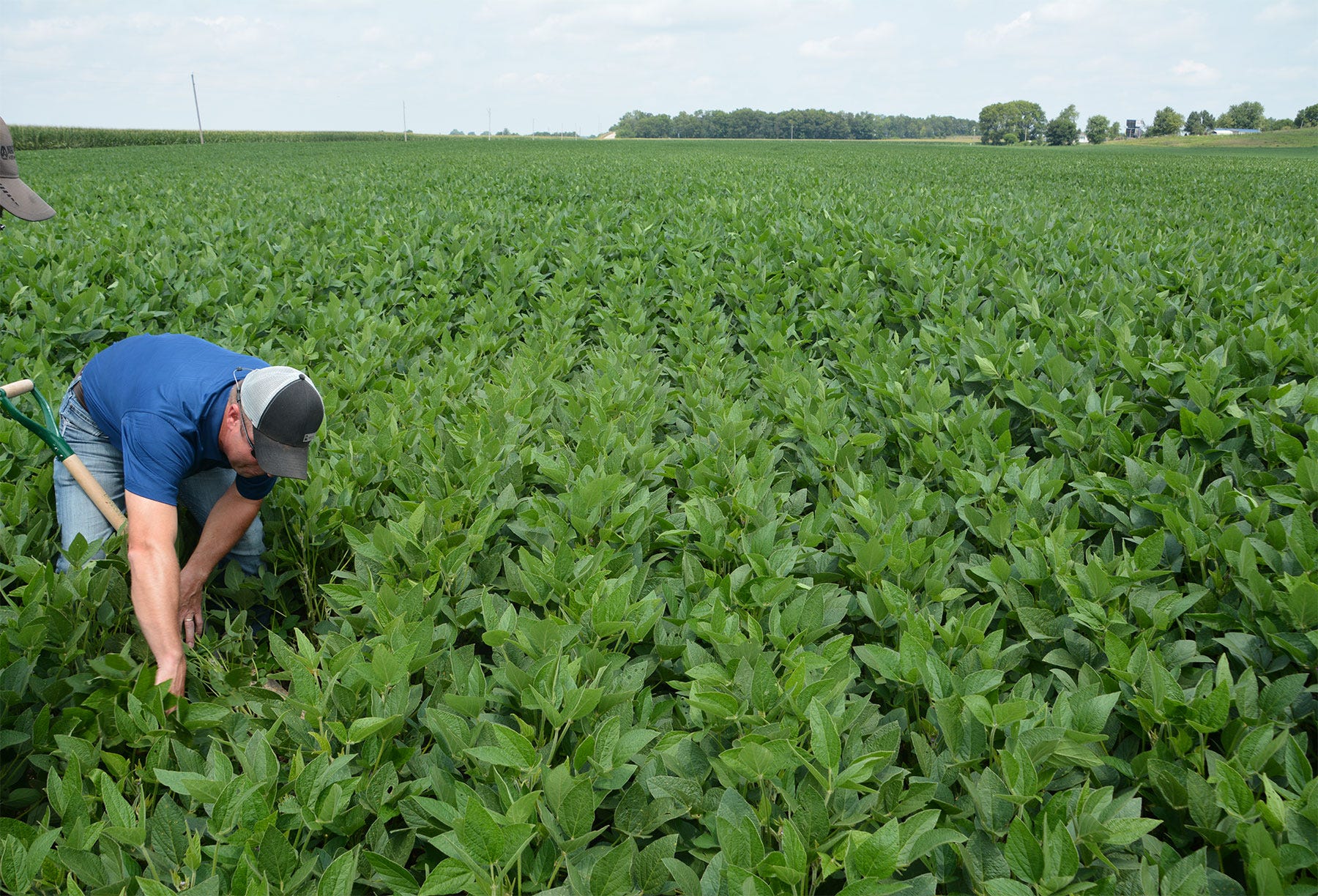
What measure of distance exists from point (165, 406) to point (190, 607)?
2.73 feet

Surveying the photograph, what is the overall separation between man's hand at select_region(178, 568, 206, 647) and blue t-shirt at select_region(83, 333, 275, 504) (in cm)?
39

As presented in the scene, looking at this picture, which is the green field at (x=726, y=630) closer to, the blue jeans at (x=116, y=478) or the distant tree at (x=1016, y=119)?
the blue jeans at (x=116, y=478)

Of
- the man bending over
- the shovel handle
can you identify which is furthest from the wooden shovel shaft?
the man bending over

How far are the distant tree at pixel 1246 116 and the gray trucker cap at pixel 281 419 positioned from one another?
158 meters

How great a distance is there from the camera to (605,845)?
1.75m

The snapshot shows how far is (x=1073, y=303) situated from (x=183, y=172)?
87.8 ft

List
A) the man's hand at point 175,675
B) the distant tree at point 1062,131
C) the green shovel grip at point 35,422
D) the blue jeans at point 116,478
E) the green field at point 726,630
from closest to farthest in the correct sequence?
the green field at point 726,630 < the man's hand at point 175,675 < the green shovel grip at point 35,422 < the blue jeans at point 116,478 < the distant tree at point 1062,131

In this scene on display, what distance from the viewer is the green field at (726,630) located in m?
1.66

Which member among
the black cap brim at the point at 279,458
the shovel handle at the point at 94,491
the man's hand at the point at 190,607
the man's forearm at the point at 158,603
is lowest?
the man's hand at the point at 190,607

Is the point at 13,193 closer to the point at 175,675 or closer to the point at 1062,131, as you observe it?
the point at 175,675

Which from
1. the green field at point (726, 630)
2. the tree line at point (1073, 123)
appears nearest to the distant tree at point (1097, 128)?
the tree line at point (1073, 123)

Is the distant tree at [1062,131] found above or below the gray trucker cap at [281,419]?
above

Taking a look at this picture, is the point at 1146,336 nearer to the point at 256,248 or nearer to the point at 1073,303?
the point at 1073,303

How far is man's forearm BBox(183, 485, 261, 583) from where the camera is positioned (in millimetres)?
3184
